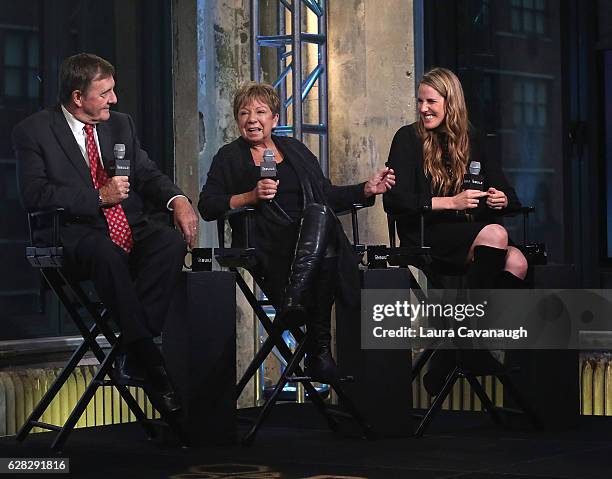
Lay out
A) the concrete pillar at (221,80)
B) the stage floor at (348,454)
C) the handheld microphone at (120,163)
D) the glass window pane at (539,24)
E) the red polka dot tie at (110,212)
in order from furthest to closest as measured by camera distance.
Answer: the glass window pane at (539,24) < the concrete pillar at (221,80) < the red polka dot tie at (110,212) < the handheld microphone at (120,163) < the stage floor at (348,454)

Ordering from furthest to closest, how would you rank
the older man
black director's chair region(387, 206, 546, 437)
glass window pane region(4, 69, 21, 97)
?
glass window pane region(4, 69, 21, 97)
black director's chair region(387, 206, 546, 437)
the older man

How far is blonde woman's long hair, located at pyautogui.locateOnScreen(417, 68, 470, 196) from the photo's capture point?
484cm

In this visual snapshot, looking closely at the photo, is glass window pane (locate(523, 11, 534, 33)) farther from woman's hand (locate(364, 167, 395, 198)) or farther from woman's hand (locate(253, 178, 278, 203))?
woman's hand (locate(253, 178, 278, 203))

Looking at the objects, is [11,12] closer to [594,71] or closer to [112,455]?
[112,455]

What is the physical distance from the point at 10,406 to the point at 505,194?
2.05 metres

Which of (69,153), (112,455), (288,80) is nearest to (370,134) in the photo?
(288,80)

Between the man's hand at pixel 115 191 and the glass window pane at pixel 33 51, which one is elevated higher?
the glass window pane at pixel 33 51

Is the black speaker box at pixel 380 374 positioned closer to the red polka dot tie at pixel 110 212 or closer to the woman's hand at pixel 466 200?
the woman's hand at pixel 466 200

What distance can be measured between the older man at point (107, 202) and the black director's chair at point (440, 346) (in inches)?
30.7

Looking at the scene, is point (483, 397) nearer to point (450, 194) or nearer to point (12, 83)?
point (450, 194)

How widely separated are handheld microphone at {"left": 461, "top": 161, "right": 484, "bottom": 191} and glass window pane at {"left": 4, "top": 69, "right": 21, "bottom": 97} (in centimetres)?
209

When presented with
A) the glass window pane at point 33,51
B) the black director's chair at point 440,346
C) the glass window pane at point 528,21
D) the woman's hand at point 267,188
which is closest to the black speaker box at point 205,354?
the woman's hand at point 267,188

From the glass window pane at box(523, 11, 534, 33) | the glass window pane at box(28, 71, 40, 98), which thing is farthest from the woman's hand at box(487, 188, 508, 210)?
the glass window pane at box(523, 11, 534, 33)

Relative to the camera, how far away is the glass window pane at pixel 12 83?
18.5ft
